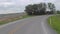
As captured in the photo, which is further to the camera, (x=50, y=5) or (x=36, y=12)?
(x=50, y=5)

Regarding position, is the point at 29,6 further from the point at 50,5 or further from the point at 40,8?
the point at 50,5

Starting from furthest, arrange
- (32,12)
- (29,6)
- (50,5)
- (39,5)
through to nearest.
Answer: (50,5)
(39,5)
(29,6)
(32,12)

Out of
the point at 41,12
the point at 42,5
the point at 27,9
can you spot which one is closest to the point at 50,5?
the point at 42,5

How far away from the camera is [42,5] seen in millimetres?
160625

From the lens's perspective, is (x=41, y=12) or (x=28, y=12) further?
(x=41, y=12)

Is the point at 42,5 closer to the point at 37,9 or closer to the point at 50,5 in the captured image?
the point at 37,9

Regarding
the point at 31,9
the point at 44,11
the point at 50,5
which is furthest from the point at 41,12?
the point at 50,5

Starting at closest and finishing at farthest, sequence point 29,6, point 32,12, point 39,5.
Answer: point 32,12 → point 29,6 → point 39,5

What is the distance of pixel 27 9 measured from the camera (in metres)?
142

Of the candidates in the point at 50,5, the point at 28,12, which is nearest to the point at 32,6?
the point at 28,12

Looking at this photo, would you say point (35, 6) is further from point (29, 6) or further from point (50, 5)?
point (50, 5)

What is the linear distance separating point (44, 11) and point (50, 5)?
3581cm

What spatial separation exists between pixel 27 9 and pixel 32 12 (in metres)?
7.64

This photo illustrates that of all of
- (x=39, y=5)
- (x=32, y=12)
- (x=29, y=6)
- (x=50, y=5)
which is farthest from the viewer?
(x=50, y=5)
